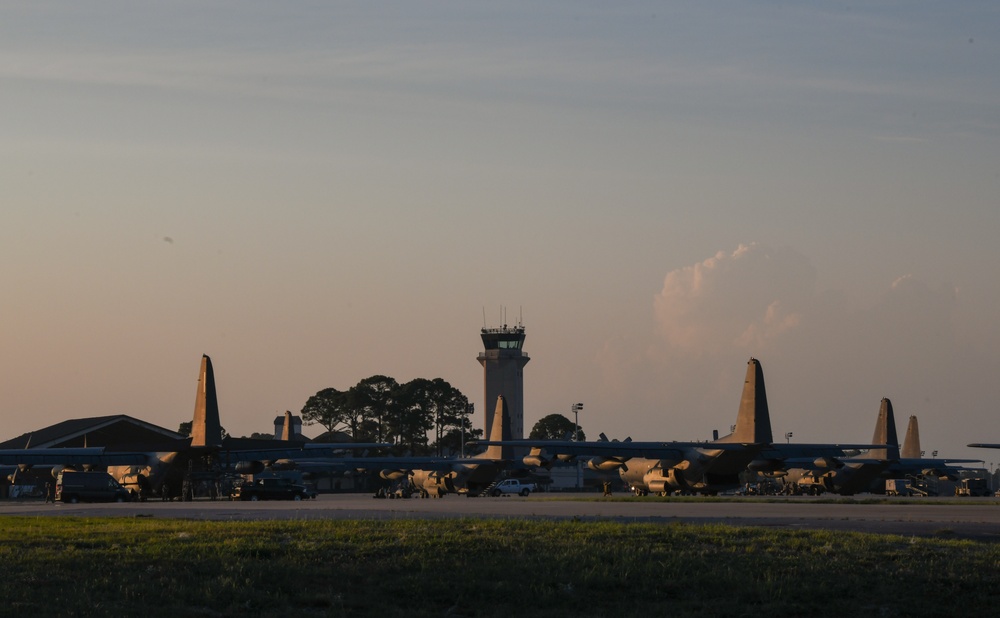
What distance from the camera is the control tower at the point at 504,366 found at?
159750mm

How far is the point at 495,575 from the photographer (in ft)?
65.1

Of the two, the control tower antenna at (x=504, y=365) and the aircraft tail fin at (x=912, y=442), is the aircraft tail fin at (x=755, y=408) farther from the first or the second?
the control tower antenna at (x=504, y=365)

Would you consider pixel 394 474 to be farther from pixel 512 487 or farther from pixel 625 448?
pixel 625 448

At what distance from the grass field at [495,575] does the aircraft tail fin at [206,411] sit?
39.9 m

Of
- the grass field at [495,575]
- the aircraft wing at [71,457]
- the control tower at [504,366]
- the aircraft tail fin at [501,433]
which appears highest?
the control tower at [504,366]

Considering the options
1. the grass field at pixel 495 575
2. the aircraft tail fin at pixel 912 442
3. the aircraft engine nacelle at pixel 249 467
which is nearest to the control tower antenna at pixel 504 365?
the aircraft tail fin at pixel 912 442

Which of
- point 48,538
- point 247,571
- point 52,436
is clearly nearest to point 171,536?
point 48,538

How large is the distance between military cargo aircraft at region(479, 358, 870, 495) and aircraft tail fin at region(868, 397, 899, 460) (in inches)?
436

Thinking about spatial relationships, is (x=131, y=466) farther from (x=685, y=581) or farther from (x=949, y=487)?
(x=949, y=487)

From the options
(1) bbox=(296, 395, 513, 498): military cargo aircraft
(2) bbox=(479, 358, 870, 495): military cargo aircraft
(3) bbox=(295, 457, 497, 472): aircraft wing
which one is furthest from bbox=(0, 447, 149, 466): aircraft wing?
(2) bbox=(479, 358, 870, 495): military cargo aircraft

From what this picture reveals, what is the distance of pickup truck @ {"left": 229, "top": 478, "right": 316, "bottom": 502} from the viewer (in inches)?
2665

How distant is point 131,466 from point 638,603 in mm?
54449

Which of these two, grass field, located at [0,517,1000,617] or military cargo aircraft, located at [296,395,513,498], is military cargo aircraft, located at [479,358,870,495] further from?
grass field, located at [0,517,1000,617]

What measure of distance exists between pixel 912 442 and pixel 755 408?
46753 mm
